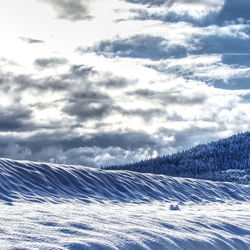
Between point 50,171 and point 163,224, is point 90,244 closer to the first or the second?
point 163,224

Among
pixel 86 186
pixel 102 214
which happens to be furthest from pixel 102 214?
pixel 86 186

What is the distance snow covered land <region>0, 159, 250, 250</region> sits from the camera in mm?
9172

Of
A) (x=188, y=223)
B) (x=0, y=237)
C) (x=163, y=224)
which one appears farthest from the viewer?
(x=188, y=223)

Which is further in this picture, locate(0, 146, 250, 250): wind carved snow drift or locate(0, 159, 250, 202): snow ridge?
locate(0, 159, 250, 202): snow ridge

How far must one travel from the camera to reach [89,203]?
19312 mm

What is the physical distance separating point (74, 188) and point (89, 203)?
106 inches

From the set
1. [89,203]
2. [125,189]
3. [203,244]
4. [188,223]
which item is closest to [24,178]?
[89,203]

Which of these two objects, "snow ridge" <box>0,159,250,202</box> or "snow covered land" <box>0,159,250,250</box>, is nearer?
"snow covered land" <box>0,159,250,250</box>

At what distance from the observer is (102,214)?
41.2 feet

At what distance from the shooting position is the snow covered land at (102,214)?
9.17 meters

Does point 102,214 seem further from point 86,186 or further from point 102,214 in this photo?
point 86,186

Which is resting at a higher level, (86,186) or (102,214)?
(86,186)

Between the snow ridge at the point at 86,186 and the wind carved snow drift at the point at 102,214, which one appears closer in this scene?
the wind carved snow drift at the point at 102,214

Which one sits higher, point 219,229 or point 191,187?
point 191,187
